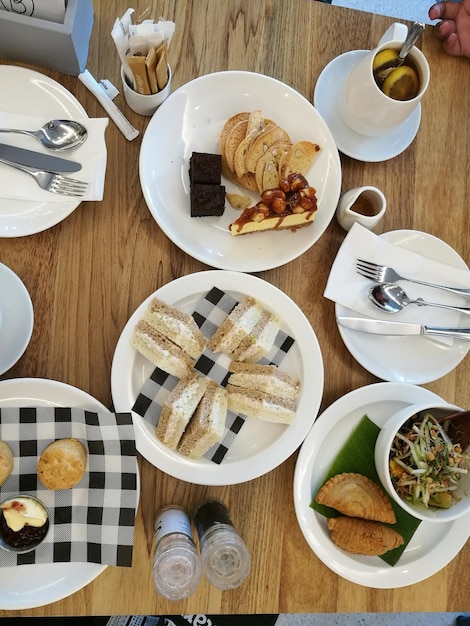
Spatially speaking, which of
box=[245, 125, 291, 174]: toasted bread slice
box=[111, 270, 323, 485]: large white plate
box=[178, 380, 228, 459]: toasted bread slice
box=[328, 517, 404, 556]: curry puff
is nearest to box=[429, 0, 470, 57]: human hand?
box=[245, 125, 291, 174]: toasted bread slice

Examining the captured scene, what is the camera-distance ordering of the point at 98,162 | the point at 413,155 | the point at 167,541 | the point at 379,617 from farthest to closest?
the point at 379,617, the point at 413,155, the point at 98,162, the point at 167,541

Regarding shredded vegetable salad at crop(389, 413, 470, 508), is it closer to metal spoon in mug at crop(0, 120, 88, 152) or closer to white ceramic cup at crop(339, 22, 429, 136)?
white ceramic cup at crop(339, 22, 429, 136)

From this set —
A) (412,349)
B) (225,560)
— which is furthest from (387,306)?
(225,560)

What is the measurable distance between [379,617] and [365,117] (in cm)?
217

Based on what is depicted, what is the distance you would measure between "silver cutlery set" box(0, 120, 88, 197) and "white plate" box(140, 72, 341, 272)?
168 mm

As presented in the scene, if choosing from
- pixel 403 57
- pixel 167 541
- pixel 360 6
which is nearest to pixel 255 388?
pixel 167 541

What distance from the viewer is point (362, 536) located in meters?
1.30

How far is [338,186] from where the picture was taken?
1394 millimetres

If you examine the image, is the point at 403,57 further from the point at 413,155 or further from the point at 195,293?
the point at 195,293

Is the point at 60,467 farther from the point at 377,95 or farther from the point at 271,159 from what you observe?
the point at 377,95

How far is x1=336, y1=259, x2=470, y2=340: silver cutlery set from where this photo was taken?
1.37 m

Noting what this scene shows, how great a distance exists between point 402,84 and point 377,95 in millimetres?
103

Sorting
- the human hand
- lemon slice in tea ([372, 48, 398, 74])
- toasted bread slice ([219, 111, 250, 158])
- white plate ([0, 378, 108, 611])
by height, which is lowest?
white plate ([0, 378, 108, 611])

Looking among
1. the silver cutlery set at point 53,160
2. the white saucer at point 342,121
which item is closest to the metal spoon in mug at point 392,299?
the white saucer at point 342,121
